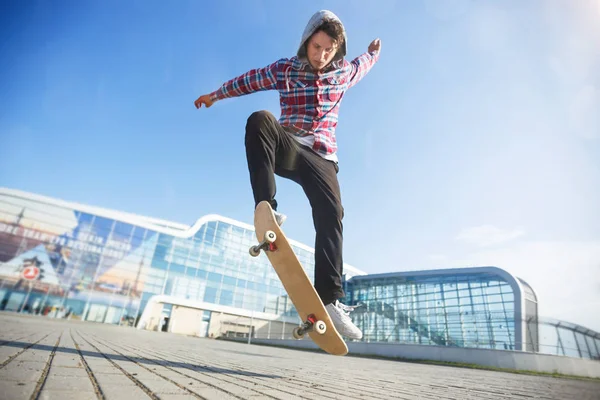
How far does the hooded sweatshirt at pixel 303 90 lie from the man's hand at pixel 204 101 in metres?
0.21

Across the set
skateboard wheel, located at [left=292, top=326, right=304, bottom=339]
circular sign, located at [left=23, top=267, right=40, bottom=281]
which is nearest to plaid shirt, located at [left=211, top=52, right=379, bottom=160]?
skateboard wheel, located at [left=292, top=326, right=304, bottom=339]

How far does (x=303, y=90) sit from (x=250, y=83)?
44 centimetres

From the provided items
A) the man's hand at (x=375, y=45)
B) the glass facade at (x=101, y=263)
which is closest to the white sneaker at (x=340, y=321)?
the man's hand at (x=375, y=45)

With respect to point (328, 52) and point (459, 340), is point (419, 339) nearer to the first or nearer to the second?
point (459, 340)

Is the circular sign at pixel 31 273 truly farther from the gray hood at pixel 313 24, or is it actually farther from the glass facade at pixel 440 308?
the gray hood at pixel 313 24

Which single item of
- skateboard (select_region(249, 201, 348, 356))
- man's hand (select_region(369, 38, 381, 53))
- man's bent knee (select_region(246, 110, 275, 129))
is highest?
man's hand (select_region(369, 38, 381, 53))

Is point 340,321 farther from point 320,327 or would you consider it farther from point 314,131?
point 314,131

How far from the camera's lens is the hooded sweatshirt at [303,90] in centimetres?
245

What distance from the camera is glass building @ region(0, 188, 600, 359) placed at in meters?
20.5

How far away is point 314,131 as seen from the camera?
2.49 meters

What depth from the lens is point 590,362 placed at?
482 inches

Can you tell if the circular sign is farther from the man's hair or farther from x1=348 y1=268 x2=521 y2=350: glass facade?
the man's hair

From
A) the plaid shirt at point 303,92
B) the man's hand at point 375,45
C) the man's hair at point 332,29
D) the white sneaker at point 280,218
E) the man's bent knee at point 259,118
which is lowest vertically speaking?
the white sneaker at point 280,218

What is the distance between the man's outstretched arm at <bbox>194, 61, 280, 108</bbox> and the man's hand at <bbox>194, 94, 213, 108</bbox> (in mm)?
61
